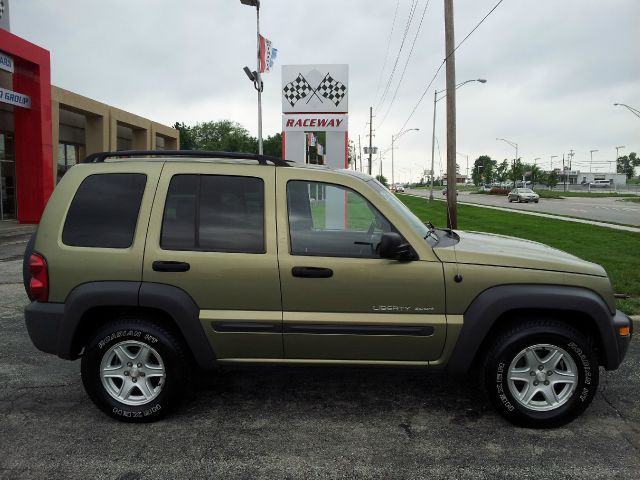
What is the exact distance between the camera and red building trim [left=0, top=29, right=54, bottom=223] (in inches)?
745

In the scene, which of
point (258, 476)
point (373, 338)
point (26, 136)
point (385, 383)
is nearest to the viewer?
point (258, 476)

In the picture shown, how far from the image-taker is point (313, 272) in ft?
11.1

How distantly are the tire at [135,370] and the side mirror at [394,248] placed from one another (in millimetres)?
1556

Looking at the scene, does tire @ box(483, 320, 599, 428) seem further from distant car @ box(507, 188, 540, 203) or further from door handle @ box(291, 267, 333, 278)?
distant car @ box(507, 188, 540, 203)

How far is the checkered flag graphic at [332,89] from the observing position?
41.8 feet

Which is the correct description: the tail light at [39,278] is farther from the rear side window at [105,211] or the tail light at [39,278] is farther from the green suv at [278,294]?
the rear side window at [105,211]

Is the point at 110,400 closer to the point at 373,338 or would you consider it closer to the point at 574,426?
the point at 373,338

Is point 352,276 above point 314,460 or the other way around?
above

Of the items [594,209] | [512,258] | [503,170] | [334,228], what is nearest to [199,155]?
[334,228]

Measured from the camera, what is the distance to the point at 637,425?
11.5 feet

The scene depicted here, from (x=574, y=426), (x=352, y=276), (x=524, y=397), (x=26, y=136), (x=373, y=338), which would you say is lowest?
(x=574, y=426)

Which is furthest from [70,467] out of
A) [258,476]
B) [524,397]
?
[524,397]

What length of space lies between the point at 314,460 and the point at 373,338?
2.77 ft

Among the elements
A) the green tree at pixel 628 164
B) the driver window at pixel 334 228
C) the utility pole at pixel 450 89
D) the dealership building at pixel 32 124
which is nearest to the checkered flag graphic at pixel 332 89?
the utility pole at pixel 450 89
